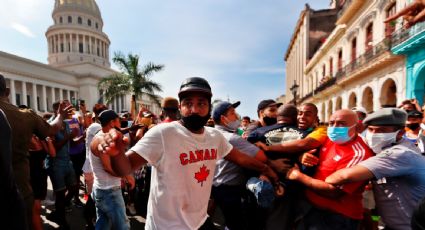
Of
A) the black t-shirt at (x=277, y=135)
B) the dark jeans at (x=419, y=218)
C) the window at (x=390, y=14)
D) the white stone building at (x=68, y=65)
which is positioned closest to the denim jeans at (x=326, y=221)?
the black t-shirt at (x=277, y=135)

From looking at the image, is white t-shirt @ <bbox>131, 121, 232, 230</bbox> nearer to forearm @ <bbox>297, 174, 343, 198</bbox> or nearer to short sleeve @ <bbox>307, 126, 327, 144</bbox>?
forearm @ <bbox>297, 174, 343, 198</bbox>

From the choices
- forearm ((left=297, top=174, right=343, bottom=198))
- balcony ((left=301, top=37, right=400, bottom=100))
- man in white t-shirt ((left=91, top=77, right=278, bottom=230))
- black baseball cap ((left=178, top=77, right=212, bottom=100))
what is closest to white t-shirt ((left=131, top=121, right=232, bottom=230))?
man in white t-shirt ((left=91, top=77, right=278, bottom=230))

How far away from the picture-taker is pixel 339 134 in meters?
2.11

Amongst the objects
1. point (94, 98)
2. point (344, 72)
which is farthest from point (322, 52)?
point (94, 98)

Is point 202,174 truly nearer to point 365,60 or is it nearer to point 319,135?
point 319,135

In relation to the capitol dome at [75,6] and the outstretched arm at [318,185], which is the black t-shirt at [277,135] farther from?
the capitol dome at [75,6]

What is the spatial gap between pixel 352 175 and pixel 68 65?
220 feet

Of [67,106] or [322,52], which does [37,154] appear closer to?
[67,106]

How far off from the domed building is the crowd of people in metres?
49.5

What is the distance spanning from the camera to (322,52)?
78.3 ft

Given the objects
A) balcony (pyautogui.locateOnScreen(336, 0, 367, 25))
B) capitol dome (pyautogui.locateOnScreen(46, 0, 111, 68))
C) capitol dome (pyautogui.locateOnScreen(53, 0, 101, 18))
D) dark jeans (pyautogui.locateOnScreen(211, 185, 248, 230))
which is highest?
capitol dome (pyautogui.locateOnScreen(53, 0, 101, 18))

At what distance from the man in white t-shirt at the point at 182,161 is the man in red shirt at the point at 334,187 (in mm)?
1007

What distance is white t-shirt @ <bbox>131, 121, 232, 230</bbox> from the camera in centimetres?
151

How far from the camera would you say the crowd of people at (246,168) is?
1494mm
